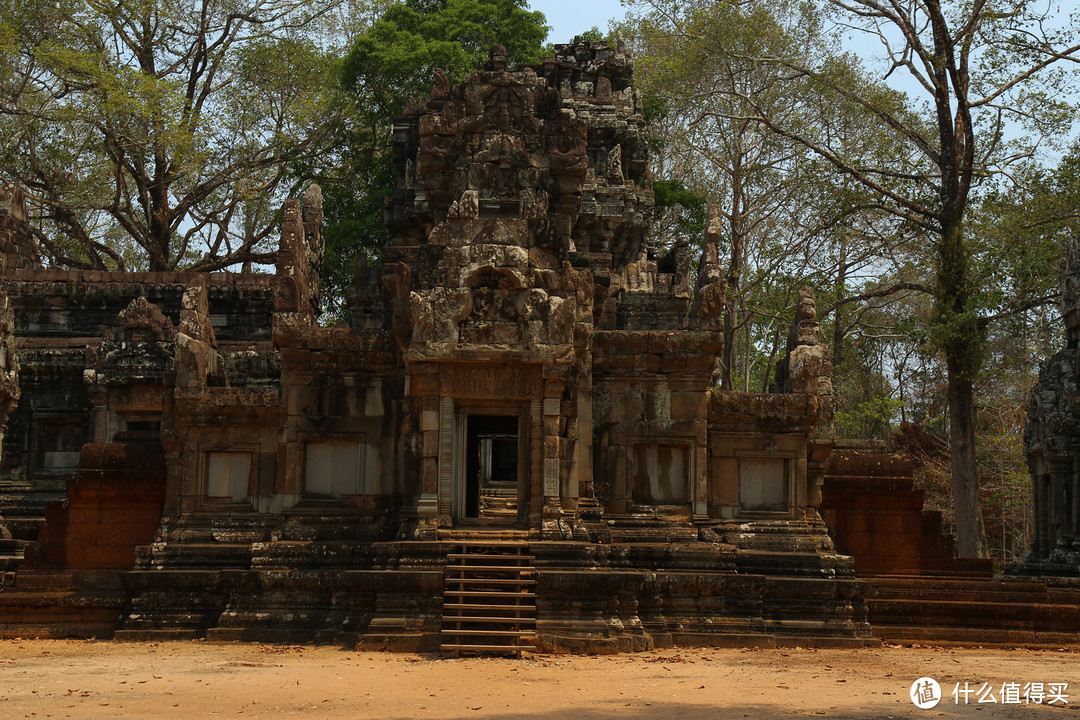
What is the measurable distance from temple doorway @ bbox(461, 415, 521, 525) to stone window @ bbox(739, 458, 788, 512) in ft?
9.94

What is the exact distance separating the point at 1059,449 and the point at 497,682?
492 inches

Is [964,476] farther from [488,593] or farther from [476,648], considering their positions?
[476,648]

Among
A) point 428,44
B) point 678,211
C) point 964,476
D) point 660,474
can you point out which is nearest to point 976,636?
point 660,474

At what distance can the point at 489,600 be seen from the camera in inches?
521

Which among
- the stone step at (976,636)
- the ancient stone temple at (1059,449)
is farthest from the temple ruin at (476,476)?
the ancient stone temple at (1059,449)

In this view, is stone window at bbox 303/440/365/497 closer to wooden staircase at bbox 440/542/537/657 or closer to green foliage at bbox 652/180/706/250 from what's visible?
wooden staircase at bbox 440/542/537/657

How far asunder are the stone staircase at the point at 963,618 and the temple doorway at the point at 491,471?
510 cm

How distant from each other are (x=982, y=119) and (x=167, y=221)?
827 inches

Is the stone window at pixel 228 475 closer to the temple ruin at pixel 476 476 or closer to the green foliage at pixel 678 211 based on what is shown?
the temple ruin at pixel 476 476

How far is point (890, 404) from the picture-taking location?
31.8 meters

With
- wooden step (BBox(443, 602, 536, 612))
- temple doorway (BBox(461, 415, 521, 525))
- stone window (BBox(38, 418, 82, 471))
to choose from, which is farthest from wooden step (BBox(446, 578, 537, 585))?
stone window (BBox(38, 418, 82, 471))

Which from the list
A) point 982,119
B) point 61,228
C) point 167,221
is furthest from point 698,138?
point 61,228

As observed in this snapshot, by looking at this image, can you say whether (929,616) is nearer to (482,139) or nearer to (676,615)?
(676,615)

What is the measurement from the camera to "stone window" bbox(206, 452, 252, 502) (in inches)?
634
